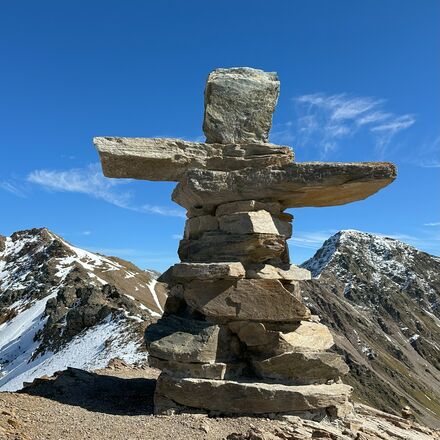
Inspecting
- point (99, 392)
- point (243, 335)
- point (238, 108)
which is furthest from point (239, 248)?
point (99, 392)

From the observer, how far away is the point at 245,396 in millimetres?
13062

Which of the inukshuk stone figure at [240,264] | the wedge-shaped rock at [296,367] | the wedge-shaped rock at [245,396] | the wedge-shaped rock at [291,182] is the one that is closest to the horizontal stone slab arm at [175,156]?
the inukshuk stone figure at [240,264]

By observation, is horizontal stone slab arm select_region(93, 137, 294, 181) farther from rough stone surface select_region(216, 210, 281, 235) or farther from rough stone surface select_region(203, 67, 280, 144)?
rough stone surface select_region(216, 210, 281, 235)

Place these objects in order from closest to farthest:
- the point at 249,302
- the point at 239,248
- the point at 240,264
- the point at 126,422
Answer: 1. the point at 126,422
2. the point at 249,302
3. the point at 240,264
4. the point at 239,248

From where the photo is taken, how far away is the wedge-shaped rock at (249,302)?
46.8ft

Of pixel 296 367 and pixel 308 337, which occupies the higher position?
pixel 308 337

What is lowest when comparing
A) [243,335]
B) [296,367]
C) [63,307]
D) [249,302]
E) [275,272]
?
[296,367]

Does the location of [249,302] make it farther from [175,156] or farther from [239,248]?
[175,156]

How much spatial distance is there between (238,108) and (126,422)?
10.5 m

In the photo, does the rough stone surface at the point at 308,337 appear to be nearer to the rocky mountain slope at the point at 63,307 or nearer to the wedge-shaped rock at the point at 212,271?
the wedge-shaped rock at the point at 212,271

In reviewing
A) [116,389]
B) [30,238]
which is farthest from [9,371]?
[30,238]

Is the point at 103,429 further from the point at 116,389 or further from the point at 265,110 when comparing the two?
the point at 265,110

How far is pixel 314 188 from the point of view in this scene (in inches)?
601

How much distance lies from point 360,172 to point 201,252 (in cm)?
571
